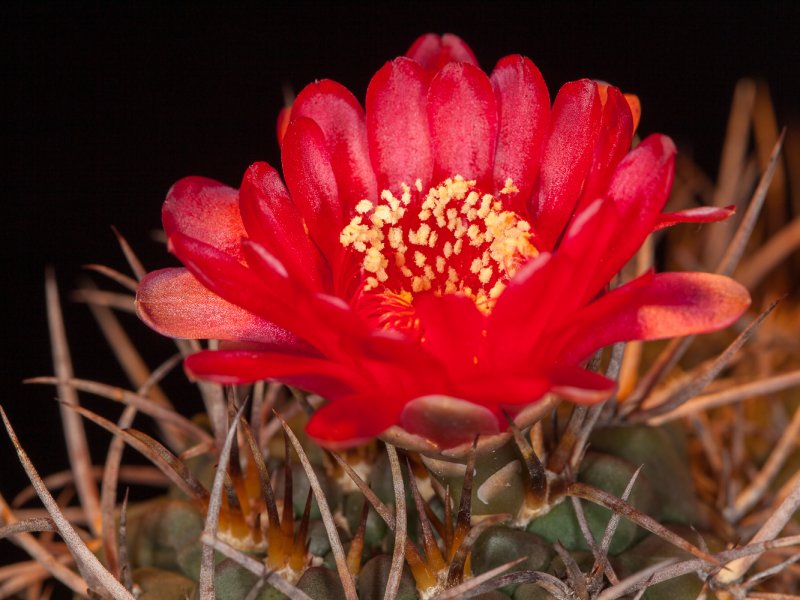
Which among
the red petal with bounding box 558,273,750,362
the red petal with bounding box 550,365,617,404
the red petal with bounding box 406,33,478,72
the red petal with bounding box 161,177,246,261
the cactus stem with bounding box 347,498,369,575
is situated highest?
the red petal with bounding box 406,33,478,72

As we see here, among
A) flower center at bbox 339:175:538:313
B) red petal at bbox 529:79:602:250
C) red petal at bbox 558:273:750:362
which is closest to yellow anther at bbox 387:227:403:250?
flower center at bbox 339:175:538:313

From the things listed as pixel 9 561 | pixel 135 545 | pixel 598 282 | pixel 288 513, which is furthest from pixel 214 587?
pixel 9 561

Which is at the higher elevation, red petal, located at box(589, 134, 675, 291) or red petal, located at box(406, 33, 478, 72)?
red petal, located at box(406, 33, 478, 72)

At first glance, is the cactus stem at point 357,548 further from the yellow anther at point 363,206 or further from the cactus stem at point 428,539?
the yellow anther at point 363,206

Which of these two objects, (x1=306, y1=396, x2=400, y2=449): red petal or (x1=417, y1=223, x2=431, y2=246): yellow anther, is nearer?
(x1=306, y1=396, x2=400, y2=449): red petal

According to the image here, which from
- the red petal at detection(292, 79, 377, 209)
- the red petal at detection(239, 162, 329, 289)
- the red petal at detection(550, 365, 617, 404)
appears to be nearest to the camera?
the red petal at detection(550, 365, 617, 404)

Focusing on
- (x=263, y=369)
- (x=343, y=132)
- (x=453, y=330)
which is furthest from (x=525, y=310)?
(x=343, y=132)

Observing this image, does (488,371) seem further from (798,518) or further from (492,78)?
(798,518)

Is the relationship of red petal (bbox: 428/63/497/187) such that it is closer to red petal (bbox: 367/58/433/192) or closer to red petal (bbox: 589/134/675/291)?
red petal (bbox: 367/58/433/192)
